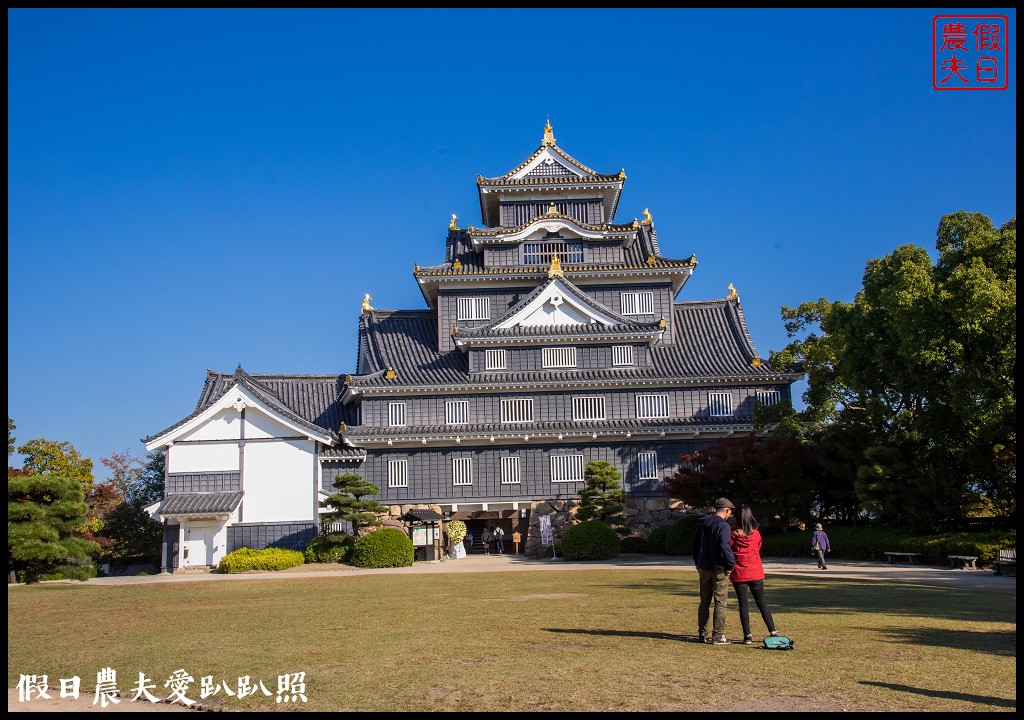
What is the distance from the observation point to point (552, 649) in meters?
11.9

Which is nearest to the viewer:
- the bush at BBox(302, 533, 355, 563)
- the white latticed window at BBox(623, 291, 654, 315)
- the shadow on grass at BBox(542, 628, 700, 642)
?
the shadow on grass at BBox(542, 628, 700, 642)

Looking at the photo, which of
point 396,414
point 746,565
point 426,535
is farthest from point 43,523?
point 746,565

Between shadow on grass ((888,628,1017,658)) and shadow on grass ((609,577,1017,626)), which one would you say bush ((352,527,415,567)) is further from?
shadow on grass ((888,628,1017,658))

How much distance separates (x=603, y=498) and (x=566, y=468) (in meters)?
4.94

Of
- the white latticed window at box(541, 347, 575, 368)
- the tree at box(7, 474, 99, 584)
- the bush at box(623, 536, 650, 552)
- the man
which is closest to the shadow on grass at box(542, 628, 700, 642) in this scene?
the man

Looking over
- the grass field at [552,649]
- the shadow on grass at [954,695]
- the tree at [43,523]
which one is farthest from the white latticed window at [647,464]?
the shadow on grass at [954,695]

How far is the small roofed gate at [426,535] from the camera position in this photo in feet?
128

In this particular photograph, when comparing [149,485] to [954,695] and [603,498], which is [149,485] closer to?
[603,498]

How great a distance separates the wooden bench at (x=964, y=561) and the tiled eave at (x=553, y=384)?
1697cm

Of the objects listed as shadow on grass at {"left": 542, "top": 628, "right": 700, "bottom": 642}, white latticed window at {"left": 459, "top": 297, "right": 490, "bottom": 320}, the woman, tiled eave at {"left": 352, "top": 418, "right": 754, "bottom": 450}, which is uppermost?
white latticed window at {"left": 459, "top": 297, "right": 490, "bottom": 320}

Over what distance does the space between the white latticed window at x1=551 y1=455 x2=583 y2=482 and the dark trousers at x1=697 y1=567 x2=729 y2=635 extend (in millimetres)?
29781

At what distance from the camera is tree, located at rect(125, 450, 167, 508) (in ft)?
164

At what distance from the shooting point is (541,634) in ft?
44.0

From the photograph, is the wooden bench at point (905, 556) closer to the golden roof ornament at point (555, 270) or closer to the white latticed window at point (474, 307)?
the golden roof ornament at point (555, 270)
